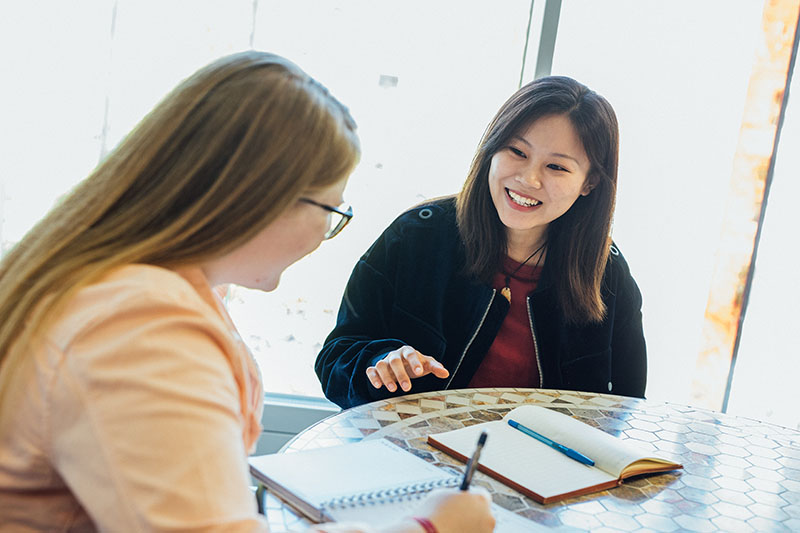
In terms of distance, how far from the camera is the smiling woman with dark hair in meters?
1.80

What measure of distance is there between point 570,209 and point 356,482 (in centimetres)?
118

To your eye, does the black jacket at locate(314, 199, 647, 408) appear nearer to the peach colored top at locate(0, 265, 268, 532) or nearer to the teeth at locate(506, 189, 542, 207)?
the teeth at locate(506, 189, 542, 207)

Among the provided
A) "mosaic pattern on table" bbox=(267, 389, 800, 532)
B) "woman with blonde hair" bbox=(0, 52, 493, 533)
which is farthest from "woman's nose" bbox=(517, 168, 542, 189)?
"woman with blonde hair" bbox=(0, 52, 493, 533)

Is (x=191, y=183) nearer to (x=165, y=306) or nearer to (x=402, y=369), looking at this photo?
(x=165, y=306)

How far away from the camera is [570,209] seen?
1.95m

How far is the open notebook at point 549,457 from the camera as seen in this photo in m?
1.09

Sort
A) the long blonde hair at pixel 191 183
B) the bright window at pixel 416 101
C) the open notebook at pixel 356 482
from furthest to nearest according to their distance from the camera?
1. the bright window at pixel 416 101
2. the open notebook at pixel 356 482
3. the long blonde hair at pixel 191 183

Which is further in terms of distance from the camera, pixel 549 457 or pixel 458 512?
pixel 549 457

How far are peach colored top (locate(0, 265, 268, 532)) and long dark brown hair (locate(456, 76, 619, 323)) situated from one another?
121cm

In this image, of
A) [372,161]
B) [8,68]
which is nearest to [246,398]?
[372,161]

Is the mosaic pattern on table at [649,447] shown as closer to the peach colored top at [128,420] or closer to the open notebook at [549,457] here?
the open notebook at [549,457]

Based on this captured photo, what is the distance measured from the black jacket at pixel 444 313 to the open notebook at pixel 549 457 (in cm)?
52

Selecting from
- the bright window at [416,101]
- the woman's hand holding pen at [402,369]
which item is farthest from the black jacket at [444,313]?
the bright window at [416,101]

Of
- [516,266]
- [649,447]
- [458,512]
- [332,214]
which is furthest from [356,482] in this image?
[516,266]
